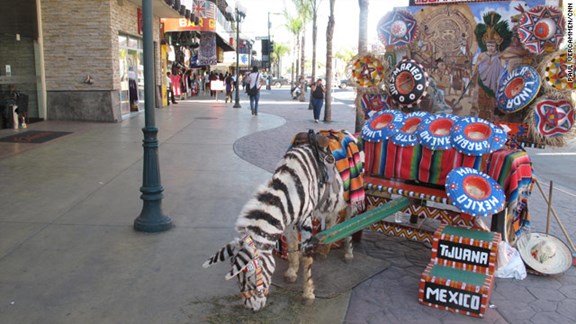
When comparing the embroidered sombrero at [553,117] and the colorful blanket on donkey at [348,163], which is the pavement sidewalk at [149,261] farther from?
the embroidered sombrero at [553,117]

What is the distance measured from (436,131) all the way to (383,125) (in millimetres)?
573

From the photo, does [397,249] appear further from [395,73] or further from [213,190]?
[213,190]

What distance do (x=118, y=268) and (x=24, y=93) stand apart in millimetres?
12517

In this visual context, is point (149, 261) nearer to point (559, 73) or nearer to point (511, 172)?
point (511, 172)

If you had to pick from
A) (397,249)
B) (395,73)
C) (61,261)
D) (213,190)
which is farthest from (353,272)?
(213,190)

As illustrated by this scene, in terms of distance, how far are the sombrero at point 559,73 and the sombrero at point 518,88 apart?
10cm

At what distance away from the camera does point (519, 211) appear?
4906 millimetres

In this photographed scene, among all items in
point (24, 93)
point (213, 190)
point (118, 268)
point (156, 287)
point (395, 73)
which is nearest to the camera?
point (156, 287)

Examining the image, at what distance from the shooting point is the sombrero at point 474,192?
→ 12.7 ft

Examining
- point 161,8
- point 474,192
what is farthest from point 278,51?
point 474,192

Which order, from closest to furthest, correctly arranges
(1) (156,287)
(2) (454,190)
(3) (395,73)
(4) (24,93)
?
(2) (454,190)
(1) (156,287)
(3) (395,73)
(4) (24,93)

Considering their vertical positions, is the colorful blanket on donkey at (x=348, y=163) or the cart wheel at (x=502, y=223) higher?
the colorful blanket on donkey at (x=348, y=163)

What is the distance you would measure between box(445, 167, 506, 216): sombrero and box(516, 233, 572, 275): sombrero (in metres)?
1.16

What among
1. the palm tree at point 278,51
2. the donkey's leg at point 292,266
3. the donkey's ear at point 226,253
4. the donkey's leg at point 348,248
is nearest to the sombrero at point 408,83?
the donkey's leg at point 348,248
